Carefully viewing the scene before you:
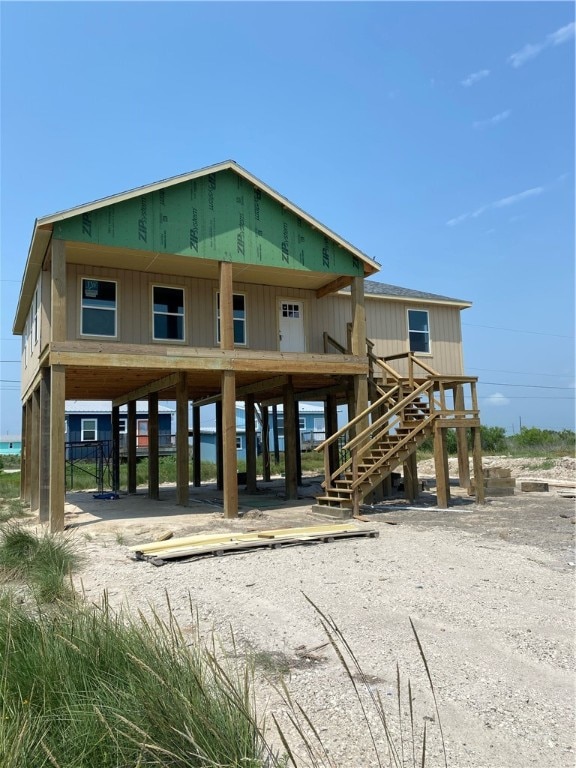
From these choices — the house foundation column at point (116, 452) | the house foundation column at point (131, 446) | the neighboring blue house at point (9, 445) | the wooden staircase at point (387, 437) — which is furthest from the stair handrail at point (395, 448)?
the neighboring blue house at point (9, 445)

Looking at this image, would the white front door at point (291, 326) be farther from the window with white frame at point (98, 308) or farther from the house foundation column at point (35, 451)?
the house foundation column at point (35, 451)

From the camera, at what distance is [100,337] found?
15.8 m

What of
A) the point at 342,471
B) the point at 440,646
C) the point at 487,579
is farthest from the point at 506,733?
the point at 342,471

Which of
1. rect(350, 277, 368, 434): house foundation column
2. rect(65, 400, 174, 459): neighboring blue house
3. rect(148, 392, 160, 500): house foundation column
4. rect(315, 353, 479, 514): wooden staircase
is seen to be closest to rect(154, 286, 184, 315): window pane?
rect(148, 392, 160, 500): house foundation column

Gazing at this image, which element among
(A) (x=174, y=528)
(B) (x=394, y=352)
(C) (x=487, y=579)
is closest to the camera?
(C) (x=487, y=579)

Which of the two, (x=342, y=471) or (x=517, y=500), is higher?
(x=342, y=471)

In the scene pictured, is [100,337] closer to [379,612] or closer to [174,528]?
[174,528]

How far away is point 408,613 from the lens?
266 inches

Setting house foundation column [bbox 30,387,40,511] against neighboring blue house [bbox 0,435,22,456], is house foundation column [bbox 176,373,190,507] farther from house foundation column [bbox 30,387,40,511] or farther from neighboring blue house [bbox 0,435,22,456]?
neighboring blue house [bbox 0,435,22,456]

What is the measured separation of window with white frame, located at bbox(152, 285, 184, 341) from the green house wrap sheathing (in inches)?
88.7

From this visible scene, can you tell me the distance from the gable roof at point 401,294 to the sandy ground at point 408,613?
347 inches

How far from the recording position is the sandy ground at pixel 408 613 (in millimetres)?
4148

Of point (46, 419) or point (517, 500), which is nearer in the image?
point (46, 419)

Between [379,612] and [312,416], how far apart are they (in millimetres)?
50651
